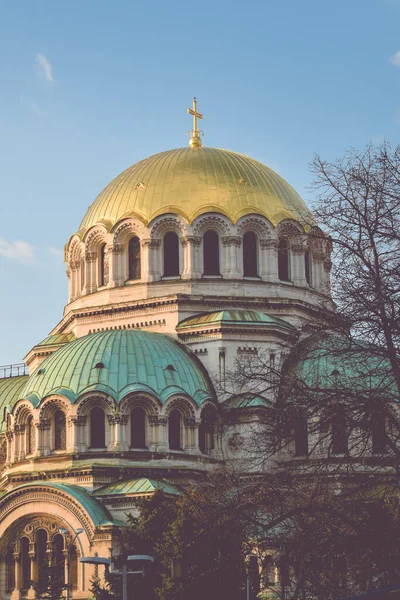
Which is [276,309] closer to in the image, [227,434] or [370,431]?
[227,434]

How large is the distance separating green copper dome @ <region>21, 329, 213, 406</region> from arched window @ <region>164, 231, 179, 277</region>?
2.95m

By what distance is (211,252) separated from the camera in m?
41.6

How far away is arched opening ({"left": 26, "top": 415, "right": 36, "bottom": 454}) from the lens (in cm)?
3788

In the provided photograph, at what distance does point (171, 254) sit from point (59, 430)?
315 inches

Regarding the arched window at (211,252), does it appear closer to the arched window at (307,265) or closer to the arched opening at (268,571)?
the arched window at (307,265)

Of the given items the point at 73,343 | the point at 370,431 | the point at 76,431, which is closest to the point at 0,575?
the point at 76,431

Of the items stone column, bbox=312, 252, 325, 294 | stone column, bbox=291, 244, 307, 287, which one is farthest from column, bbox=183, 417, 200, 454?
stone column, bbox=312, 252, 325, 294

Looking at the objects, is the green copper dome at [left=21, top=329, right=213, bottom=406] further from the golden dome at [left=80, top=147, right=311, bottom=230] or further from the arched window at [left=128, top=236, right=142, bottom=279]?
the golden dome at [left=80, top=147, right=311, bottom=230]

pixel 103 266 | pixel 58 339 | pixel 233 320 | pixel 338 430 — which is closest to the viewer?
pixel 338 430

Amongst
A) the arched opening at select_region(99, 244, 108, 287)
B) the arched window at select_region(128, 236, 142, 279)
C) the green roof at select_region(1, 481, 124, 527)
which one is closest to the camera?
the green roof at select_region(1, 481, 124, 527)

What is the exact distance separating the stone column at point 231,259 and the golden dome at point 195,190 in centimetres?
83

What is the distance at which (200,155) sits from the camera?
44156 millimetres

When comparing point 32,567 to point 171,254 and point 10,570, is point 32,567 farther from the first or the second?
point 171,254

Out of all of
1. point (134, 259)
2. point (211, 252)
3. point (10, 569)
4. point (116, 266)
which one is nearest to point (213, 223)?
point (211, 252)
